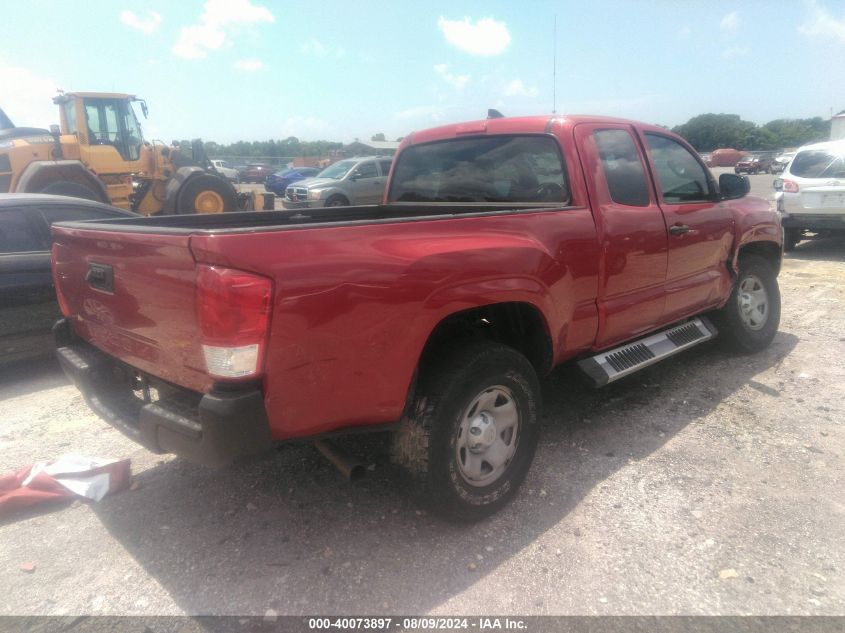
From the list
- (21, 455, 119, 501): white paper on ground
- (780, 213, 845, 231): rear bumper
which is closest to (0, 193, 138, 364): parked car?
(21, 455, 119, 501): white paper on ground

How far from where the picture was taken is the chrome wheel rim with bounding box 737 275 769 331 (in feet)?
16.3

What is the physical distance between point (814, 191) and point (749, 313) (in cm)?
571

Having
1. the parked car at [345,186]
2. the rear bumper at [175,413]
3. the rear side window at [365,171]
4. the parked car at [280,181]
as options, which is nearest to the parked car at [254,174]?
the parked car at [280,181]

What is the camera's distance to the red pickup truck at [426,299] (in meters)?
2.05

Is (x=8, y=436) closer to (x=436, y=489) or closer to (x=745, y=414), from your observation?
(x=436, y=489)

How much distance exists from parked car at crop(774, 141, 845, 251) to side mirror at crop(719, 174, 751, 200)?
5.96 meters

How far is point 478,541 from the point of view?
8.96ft

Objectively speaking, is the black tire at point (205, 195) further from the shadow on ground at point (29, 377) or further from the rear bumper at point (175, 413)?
the rear bumper at point (175, 413)

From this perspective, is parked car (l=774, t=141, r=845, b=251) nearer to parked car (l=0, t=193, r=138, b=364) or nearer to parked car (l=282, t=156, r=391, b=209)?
parked car (l=282, t=156, r=391, b=209)

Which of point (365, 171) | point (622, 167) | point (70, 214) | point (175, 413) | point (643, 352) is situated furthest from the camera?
point (365, 171)

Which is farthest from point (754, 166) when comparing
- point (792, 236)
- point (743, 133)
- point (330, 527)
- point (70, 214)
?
point (330, 527)

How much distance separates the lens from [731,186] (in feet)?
14.9

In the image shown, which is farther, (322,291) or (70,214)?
(70,214)

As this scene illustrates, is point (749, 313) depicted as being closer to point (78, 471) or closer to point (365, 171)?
point (78, 471)
